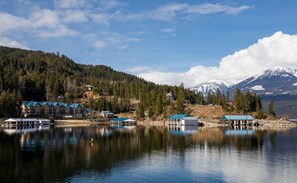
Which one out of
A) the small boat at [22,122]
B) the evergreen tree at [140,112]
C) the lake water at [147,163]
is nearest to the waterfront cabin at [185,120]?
the evergreen tree at [140,112]

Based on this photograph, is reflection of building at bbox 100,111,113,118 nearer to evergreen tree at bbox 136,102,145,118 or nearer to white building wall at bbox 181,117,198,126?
evergreen tree at bbox 136,102,145,118

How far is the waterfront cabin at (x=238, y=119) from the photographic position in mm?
157000

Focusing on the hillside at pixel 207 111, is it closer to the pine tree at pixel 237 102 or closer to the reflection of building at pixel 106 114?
the pine tree at pixel 237 102

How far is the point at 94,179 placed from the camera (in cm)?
4081

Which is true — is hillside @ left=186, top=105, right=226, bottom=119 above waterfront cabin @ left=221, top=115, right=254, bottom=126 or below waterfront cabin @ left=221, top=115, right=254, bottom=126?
above

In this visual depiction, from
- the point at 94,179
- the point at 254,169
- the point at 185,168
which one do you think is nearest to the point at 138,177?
the point at 94,179

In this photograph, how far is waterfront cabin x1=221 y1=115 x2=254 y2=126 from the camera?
15700 cm

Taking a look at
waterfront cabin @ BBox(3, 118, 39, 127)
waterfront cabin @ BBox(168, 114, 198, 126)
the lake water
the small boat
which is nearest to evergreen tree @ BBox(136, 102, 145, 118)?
waterfront cabin @ BBox(168, 114, 198, 126)

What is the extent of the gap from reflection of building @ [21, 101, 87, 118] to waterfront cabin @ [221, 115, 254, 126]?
252 feet

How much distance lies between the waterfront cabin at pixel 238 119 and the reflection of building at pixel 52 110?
7672 cm

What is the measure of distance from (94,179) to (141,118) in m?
142

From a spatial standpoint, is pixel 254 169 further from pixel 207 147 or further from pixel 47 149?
pixel 47 149

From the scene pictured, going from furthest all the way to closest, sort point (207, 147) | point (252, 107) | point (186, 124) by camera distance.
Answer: point (252, 107) < point (186, 124) < point (207, 147)

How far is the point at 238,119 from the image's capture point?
157750 mm
